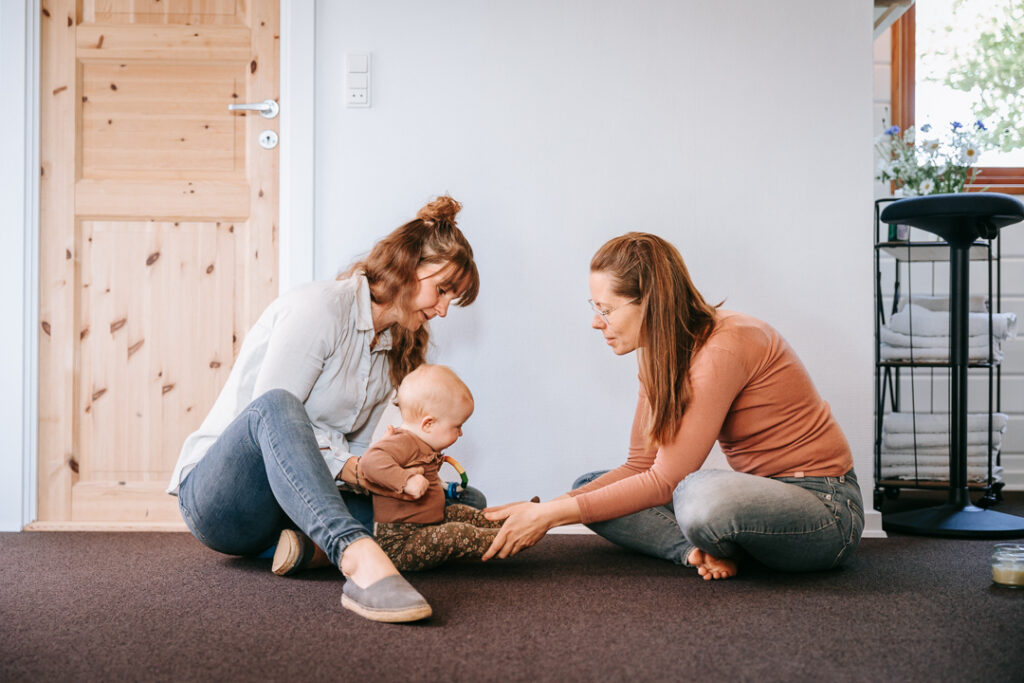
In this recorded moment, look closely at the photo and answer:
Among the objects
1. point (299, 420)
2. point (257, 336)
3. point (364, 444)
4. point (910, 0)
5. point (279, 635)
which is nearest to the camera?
point (279, 635)

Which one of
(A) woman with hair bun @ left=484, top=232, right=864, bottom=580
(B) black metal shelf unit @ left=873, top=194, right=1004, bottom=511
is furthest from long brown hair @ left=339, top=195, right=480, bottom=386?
(B) black metal shelf unit @ left=873, top=194, right=1004, bottom=511

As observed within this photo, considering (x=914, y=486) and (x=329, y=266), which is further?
(x=914, y=486)

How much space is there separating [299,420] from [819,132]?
169cm

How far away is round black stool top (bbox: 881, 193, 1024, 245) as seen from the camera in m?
2.22

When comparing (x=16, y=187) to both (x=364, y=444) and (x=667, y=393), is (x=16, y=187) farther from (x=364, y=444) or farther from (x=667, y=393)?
(x=667, y=393)

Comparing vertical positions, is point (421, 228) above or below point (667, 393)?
above

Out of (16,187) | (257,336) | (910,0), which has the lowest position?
(257,336)

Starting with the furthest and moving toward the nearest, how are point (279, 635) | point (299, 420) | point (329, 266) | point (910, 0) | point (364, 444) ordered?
point (910, 0) → point (329, 266) → point (364, 444) → point (299, 420) → point (279, 635)

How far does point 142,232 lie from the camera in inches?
95.2

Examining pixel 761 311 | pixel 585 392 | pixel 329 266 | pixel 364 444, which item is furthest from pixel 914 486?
pixel 329 266

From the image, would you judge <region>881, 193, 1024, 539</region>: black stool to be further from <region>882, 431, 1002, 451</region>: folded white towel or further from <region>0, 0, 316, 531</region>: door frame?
<region>0, 0, 316, 531</region>: door frame

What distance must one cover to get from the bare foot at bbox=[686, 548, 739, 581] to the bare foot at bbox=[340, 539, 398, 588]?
0.68 meters

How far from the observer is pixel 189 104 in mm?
2426

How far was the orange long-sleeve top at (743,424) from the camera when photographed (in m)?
1.63
